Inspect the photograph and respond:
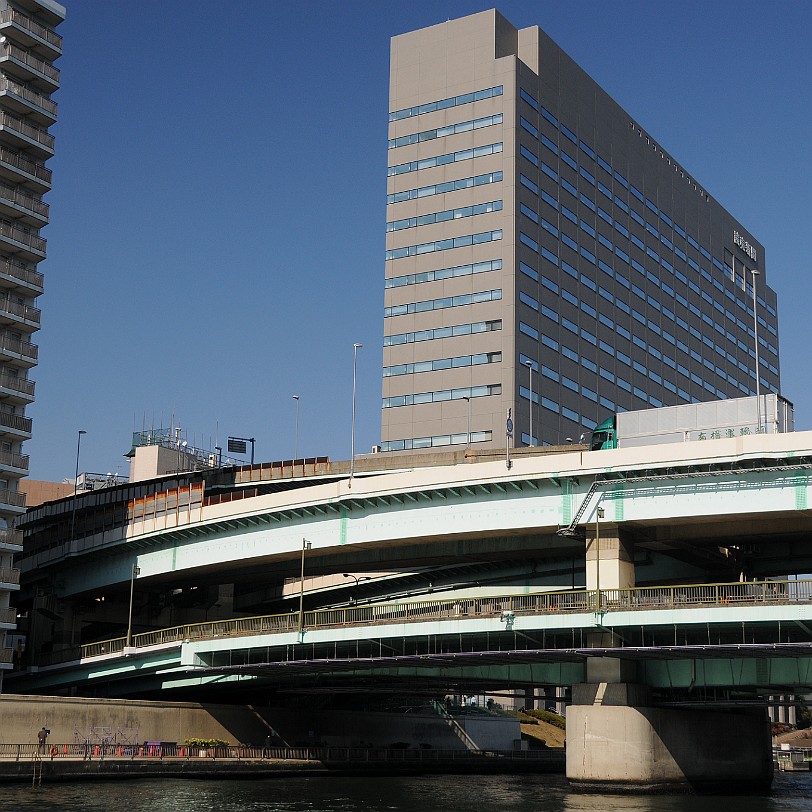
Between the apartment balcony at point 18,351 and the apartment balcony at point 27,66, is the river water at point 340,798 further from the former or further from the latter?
the apartment balcony at point 27,66

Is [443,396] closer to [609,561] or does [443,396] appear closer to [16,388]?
[16,388]

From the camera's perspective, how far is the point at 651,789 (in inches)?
2511

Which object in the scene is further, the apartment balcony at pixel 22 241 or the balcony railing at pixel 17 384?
the apartment balcony at pixel 22 241

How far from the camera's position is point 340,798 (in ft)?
210

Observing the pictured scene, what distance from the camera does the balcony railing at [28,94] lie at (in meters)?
95.8

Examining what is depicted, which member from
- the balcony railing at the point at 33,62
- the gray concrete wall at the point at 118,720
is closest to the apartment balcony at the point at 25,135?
the balcony railing at the point at 33,62

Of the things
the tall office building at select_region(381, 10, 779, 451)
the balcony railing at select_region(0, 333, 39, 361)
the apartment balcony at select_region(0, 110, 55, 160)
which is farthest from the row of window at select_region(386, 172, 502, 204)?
the balcony railing at select_region(0, 333, 39, 361)

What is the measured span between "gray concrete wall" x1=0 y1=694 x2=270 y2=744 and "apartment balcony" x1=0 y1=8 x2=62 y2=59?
5172 cm

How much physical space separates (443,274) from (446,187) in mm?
10723

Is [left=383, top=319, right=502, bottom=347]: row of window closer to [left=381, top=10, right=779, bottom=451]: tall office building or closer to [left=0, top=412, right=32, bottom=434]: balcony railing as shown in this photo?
[left=381, top=10, right=779, bottom=451]: tall office building

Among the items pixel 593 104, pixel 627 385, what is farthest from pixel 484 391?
pixel 593 104

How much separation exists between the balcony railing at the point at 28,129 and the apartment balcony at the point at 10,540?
30266mm

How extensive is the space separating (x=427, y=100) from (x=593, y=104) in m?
25.8

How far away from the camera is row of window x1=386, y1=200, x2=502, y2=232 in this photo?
141875 mm
